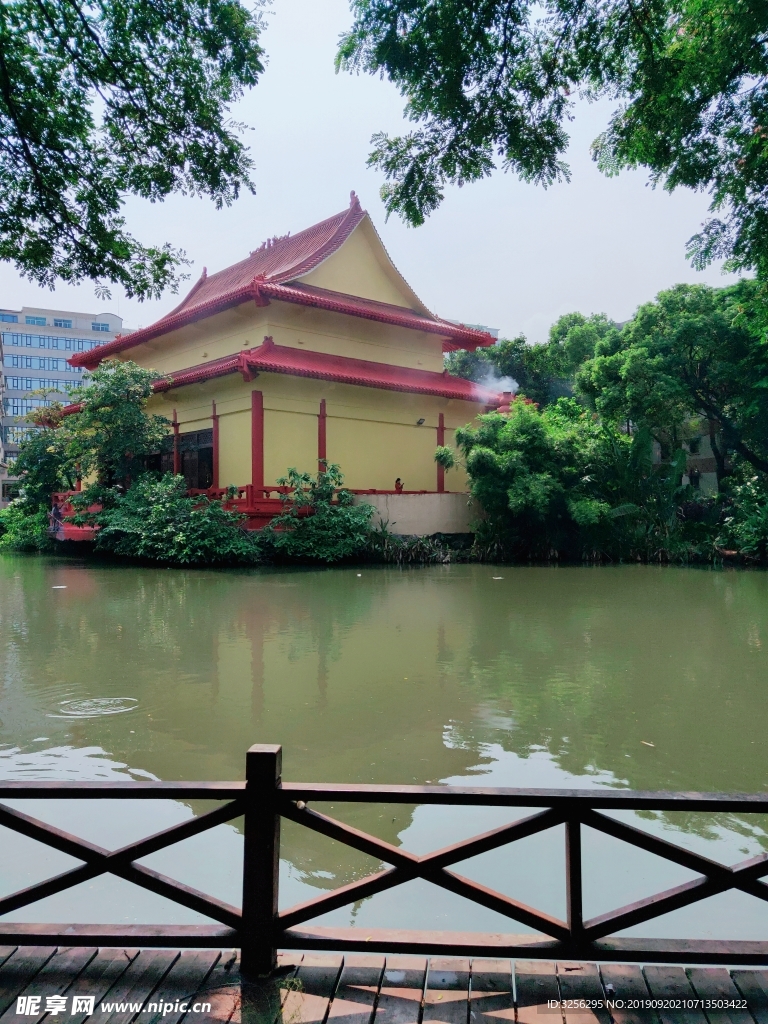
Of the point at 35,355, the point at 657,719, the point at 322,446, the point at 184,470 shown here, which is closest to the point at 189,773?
the point at 657,719

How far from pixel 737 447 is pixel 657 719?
17677 mm

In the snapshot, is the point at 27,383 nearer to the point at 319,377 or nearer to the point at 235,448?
the point at 235,448

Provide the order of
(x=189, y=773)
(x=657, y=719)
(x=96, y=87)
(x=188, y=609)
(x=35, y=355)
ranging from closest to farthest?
(x=189, y=773), (x=96, y=87), (x=657, y=719), (x=188, y=609), (x=35, y=355)

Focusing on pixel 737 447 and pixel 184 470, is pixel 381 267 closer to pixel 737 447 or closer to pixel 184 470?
pixel 184 470

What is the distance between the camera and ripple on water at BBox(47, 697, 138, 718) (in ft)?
16.2

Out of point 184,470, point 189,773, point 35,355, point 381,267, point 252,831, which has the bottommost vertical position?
point 189,773

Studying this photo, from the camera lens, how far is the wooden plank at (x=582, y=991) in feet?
5.95

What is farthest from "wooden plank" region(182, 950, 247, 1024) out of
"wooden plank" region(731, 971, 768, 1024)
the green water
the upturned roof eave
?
the upturned roof eave

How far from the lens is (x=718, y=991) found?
1917 millimetres

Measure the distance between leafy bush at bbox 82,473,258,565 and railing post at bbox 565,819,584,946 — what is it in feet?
43.2

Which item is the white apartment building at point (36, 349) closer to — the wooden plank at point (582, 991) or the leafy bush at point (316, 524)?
the leafy bush at point (316, 524)

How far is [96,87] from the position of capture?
4.27 metres

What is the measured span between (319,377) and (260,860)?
15.3 m

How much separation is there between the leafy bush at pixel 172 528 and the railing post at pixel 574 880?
13170 mm
